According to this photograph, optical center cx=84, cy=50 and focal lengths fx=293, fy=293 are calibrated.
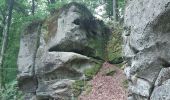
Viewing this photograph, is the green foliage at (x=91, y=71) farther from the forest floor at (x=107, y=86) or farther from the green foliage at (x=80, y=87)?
the green foliage at (x=80, y=87)

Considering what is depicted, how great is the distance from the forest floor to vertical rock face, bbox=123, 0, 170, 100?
463cm

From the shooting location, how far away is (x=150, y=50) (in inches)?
281

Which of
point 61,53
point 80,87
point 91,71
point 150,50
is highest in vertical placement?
point 61,53

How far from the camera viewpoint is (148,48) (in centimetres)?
716

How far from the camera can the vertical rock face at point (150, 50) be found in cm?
663

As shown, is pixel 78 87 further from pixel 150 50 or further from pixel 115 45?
pixel 150 50

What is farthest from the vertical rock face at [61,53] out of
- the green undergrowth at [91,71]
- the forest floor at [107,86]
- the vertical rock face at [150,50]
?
the vertical rock face at [150,50]

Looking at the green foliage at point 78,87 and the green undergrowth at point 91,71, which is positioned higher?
the green undergrowth at point 91,71

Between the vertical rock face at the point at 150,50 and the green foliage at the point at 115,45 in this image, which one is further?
the green foliage at the point at 115,45

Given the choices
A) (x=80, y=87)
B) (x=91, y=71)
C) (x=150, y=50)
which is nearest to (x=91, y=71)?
(x=91, y=71)

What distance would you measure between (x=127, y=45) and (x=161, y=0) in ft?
7.30

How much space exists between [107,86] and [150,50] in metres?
6.85

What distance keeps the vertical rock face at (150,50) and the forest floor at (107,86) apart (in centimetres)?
463

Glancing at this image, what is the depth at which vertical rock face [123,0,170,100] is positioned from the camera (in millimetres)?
6634
